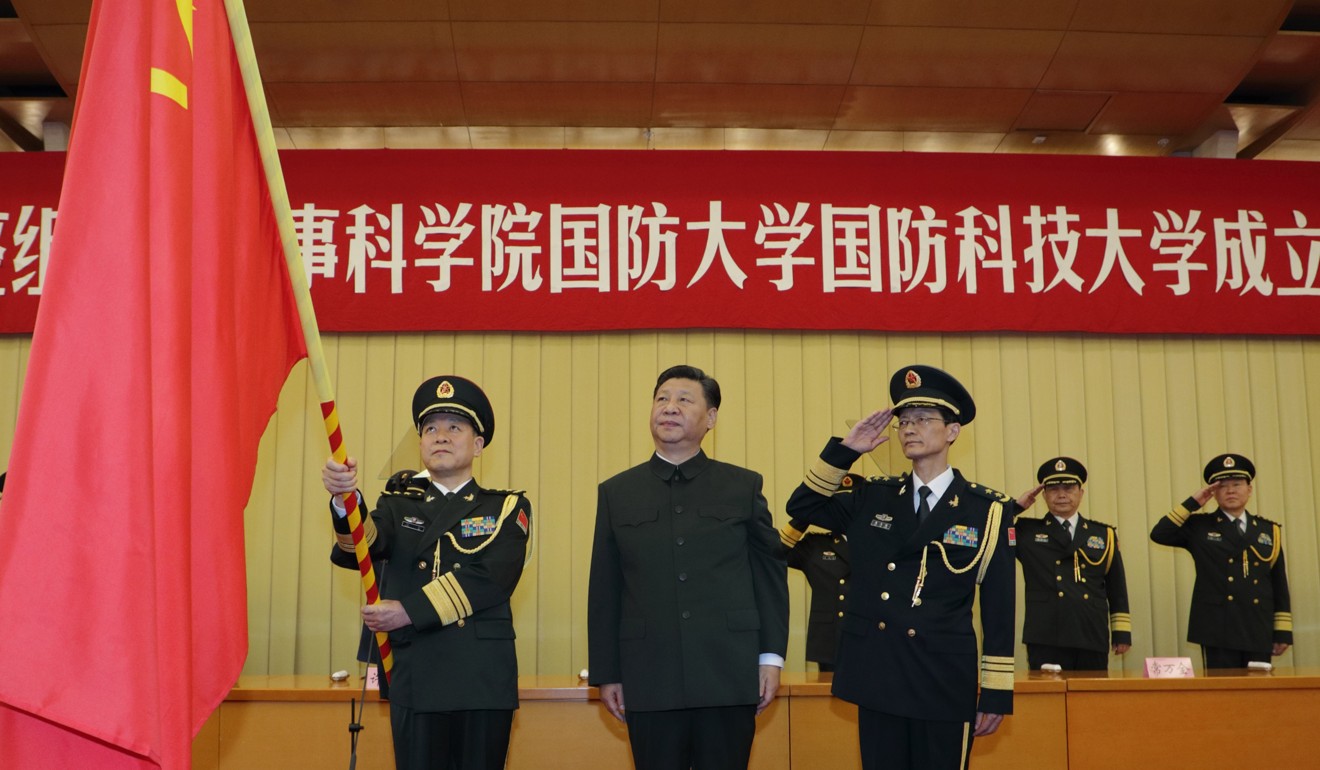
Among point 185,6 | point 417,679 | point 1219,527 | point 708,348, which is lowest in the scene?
point 417,679

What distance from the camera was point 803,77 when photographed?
591 cm

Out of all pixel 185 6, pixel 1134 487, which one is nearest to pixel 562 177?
pixel 1134 487

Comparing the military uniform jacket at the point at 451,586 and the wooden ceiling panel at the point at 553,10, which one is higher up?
the wooden ceiling panel at the point at 553,10

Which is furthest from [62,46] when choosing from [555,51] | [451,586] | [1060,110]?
[1060,110]

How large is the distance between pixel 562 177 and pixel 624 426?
1.41 metres

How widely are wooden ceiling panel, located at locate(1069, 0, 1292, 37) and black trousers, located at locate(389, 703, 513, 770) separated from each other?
434 centimetres

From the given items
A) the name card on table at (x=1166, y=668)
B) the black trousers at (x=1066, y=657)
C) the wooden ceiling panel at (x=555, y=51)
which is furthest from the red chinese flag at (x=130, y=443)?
the black trousers at (x=1066, y=657)

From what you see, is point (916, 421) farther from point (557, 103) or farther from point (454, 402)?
point (557, 103)

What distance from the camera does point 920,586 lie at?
9.14ft

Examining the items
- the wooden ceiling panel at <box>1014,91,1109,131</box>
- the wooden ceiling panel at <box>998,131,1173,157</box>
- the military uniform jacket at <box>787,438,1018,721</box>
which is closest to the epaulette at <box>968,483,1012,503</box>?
the military uniform jacket at <box>787,438,1018,721</box>

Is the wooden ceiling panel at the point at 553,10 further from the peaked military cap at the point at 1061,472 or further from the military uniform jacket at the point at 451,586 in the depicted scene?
the military uniform jacket at the point at 451,586

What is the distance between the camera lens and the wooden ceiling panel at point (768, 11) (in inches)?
209

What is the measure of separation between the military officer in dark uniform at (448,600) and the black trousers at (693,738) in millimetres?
322

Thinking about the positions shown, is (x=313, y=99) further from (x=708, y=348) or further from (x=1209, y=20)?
(x=1209, y=20)
